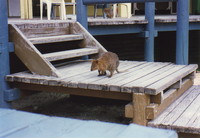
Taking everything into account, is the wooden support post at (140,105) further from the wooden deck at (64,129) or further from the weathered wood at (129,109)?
the wooden deck at (64,129)

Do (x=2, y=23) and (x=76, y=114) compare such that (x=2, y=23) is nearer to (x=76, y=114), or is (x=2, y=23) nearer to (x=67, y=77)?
(x=67, y=77)

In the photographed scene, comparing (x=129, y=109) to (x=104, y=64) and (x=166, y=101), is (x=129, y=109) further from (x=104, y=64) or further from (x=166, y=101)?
(x=104, y=64)

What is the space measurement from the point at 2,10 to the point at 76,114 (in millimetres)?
1870

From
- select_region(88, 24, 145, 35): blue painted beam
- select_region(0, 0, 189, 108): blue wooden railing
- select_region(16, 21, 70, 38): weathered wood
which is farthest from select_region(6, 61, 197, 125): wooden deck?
select_region(88, 24, 145, 35): blue painted beam

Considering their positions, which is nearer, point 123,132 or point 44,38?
point 123,132

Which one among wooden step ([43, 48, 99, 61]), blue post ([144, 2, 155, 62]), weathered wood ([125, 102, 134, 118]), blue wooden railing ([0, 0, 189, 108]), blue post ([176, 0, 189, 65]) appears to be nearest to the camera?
weathered wood ([125, 102, 134, 118])

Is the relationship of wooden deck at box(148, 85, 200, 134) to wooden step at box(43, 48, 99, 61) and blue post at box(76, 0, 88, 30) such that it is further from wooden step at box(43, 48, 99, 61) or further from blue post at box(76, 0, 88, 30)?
blue post at box(76, 0, 88, 30)

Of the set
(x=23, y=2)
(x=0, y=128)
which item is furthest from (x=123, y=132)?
(x=23, y=2)

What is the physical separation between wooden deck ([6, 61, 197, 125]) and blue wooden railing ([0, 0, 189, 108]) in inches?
5.2

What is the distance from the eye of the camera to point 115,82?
3.47m

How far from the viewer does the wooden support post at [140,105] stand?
3191mm

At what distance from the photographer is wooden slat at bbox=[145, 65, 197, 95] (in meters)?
3.14

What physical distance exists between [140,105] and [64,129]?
A: 6.85 ft

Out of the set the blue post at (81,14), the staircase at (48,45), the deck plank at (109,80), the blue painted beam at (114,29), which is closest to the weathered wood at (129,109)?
the deck plank at (109,80)
